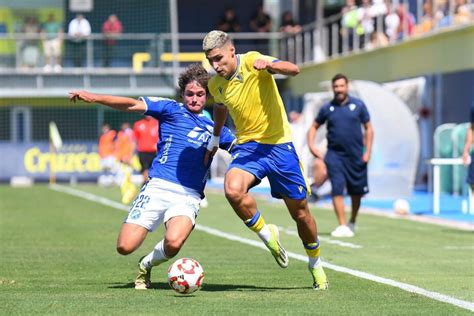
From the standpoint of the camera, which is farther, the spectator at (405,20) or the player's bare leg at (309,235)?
the spectator at (405,20)

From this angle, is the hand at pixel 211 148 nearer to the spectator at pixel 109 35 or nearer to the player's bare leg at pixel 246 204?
the player's bare leg at pixel 246 204

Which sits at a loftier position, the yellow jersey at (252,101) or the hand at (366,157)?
the yellow jersey at (252,101)

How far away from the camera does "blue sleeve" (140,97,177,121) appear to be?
1043 cm

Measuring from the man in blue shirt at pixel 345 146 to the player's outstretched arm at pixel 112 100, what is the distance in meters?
6.73

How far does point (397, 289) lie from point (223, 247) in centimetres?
530

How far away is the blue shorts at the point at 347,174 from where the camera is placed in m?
16.7

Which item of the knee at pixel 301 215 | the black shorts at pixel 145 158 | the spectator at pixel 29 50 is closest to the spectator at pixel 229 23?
the spectator at pixel 29 50

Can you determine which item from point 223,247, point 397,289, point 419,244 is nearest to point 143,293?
point 397,289

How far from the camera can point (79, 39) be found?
44.6 meters

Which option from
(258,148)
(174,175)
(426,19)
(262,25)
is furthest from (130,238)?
(262,25)

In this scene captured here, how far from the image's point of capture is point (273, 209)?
24719mm

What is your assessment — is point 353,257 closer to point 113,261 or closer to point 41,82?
point 113,261

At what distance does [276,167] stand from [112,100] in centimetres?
144

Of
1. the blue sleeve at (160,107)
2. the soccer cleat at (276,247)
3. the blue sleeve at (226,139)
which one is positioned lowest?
the soccer cleat at (276,247)
